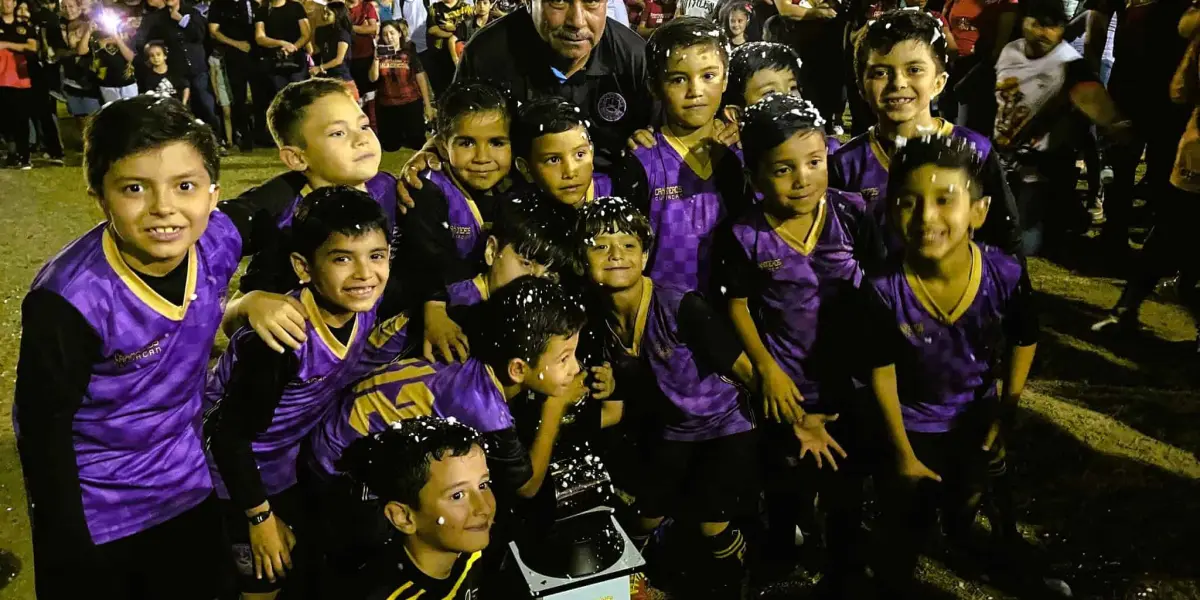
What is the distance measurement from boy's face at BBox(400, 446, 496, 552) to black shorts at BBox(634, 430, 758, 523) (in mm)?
852

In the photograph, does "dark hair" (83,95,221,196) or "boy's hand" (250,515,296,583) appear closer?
"dark hair" (83,95,221,196)

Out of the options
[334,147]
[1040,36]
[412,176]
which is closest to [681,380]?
[412,176]

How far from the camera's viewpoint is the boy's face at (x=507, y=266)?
2824 mm

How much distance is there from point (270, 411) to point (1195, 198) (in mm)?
4150

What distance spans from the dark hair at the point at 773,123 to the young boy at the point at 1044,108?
2847 mm

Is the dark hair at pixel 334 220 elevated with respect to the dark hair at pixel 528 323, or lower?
elevated

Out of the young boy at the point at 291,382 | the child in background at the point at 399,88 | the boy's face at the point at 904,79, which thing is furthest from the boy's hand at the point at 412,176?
the child in background at the point at 399,88

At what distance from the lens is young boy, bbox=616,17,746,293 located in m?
3.07

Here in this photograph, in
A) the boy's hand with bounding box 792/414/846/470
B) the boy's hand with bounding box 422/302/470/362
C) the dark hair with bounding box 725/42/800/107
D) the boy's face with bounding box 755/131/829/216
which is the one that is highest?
the dark hair with bounding box 725/42/800/107

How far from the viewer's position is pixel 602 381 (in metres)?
2.90

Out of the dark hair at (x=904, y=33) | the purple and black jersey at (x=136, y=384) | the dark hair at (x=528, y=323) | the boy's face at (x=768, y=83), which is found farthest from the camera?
the boy's face at (x=768, y=83)

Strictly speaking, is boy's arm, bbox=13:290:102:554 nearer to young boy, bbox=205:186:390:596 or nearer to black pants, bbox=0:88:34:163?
young boy, bbox=205:186:390:596

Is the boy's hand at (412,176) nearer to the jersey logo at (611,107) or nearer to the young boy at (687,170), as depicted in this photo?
the young boy at (687,170)

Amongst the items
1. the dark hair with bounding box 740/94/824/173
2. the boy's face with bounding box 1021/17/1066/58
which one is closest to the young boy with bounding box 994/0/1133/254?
the boy's face with bounding box 1021/17/1066/58
